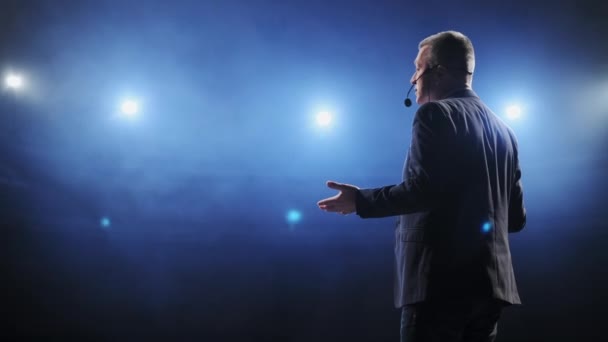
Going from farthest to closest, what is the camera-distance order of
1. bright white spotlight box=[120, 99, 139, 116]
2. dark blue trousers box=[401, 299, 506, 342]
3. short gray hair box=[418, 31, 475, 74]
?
bright white spotlight box=[120, 99, 139, 116], short gray hair box=[418, 31, 475, 74], dark blue trousers box=[401, 299, 506, 342]

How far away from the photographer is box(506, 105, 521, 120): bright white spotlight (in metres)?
3.42

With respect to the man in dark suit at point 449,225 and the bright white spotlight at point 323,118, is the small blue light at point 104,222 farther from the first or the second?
the man in dark suit at point 449,225

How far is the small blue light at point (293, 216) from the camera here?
144 inches

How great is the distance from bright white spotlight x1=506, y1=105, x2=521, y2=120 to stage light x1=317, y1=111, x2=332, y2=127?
1.76 meters

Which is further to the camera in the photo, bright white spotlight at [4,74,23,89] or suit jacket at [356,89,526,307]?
bright white spotlight at [4,74,23,89]

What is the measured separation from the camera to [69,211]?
10.5ft

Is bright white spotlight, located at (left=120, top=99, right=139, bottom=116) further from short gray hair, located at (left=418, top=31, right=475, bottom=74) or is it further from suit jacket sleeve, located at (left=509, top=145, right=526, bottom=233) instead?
suit jacket sleeve, located at (left=509, top=145, right=526, bottom=233)

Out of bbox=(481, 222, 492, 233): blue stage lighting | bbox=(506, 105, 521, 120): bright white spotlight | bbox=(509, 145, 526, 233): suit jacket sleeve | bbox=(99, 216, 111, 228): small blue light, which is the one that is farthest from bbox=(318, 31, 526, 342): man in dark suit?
bbox=(99, 216, 111, 228): small blue light

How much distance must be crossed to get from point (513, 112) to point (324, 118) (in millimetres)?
1857

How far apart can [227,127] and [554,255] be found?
358 cm

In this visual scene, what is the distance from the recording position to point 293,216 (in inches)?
144

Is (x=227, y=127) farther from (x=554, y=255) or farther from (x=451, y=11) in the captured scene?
(x=554, y=255)

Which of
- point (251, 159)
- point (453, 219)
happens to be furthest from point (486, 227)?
point (251, 159)

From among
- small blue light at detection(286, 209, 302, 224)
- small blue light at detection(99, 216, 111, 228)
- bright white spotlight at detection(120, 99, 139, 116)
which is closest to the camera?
bright white spotlight at detection(120, 99, 139, 116)
